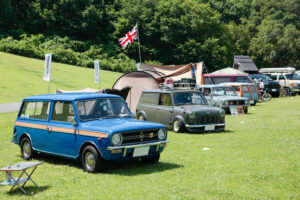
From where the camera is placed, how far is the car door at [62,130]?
846 centimetres

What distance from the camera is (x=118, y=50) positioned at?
6544 cm

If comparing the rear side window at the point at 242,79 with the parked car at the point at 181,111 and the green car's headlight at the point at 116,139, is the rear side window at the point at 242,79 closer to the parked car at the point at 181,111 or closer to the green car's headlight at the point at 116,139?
the parked car at the point at 181,111

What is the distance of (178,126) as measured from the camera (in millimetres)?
14125

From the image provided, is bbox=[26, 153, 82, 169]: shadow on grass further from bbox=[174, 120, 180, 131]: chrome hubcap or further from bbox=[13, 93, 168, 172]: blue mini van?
bbox=[174, 120, 180, 131]: chrome hubcap

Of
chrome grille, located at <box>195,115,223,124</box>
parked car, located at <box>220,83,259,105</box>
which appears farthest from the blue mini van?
parked car, located at <box>220,83,259,105</box>

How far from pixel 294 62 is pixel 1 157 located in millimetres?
64707

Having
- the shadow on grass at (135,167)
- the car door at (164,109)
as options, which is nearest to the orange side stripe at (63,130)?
the shadow on grass at (135,167)

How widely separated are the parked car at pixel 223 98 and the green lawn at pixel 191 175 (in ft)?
29.2

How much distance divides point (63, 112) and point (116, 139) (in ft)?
6.17

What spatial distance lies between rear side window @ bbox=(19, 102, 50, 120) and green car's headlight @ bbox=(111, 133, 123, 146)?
2.44 meters

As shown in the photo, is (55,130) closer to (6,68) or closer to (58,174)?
(58,174)

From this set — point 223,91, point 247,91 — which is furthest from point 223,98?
point 247,91

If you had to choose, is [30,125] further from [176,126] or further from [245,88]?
[245,88]

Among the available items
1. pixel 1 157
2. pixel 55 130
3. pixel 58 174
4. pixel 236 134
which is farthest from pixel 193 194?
pixel 236 134
